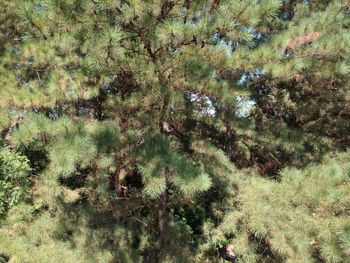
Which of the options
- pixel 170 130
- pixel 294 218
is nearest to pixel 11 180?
pixel 170 130

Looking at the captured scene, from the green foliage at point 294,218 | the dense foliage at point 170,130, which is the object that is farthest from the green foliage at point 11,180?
the green foliage at point 294,218

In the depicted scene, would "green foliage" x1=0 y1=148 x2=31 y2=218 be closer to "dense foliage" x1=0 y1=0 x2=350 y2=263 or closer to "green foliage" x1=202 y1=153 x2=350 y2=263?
"dense foliage" x1=0 y1=0 x2=350 y2=263

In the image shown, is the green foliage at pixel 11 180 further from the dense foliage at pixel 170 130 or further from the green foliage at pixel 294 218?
the green foliage at pixel 294 218

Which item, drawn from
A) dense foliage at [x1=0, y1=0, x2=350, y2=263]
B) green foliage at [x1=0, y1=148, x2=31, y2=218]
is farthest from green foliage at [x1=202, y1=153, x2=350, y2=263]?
green foliage at [x1=0, y1=148, x2=31, y2=218]

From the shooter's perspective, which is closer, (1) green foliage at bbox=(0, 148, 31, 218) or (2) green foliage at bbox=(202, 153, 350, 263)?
(2) green foliage at bbox=(202, 153, 350, 263)

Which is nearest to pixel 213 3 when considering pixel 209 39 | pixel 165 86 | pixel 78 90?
pixel 209 39

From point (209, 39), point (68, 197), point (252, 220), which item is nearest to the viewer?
point (209, 39)

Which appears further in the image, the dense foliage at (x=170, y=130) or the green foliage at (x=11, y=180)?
the green foliage at (x=11, y=180)

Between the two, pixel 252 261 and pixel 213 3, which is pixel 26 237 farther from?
pixel 213 3

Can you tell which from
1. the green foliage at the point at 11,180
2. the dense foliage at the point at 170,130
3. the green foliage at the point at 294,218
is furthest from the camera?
the green foliage at the point at 11,180
